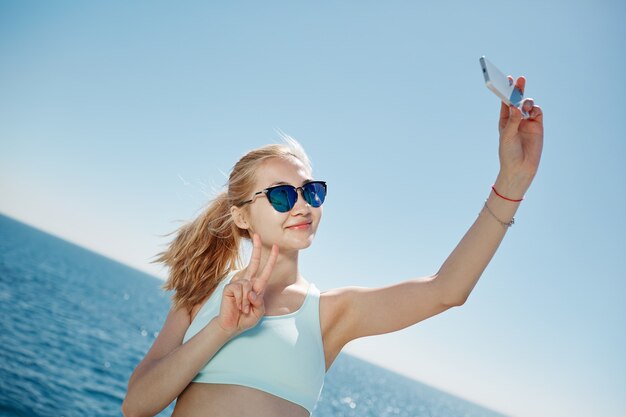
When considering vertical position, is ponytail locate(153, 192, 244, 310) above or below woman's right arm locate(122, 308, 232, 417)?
above

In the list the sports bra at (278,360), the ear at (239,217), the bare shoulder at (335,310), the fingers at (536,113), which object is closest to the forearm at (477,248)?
the fingers at (536,113)

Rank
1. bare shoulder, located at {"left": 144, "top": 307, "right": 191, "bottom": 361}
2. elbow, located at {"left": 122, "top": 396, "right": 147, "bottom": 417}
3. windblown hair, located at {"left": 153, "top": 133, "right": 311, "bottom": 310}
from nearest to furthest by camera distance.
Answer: elbow, located at {"left": 122, "top": 396, "right": 147, "bottom": 417} → bare shoulder, located at {"left": 144, "top": 307, "right": 191, "bottom": 361} → windblown hair, located at {"left": 153, "top": 133, "right": 311, "bottom": 310}

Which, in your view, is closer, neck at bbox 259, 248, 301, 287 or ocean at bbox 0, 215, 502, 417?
neck at bbox 259, 248, 301, 287

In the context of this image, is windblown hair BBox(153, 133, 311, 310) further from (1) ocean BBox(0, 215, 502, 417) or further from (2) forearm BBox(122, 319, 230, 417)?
(2) forearm BBox(122, 319, 230, 417)

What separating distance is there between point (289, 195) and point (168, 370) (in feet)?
3.88

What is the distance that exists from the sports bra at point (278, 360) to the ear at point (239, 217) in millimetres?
890

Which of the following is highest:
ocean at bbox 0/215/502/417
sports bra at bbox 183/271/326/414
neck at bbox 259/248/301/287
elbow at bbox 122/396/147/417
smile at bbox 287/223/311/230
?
smile at bbox 287/223/311/230

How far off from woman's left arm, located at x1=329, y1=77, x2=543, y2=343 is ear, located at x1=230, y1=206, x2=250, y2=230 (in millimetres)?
1232

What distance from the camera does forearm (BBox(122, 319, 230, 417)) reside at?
2.64 metres

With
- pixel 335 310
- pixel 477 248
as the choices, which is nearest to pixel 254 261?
pixel 335 310

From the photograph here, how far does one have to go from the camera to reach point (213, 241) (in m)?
3.93

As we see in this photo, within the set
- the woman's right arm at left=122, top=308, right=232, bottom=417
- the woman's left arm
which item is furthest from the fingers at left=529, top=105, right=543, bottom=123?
the woman's right arm at left=122, top=308, right=232, bottom=417

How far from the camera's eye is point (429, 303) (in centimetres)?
264

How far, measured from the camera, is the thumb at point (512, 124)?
2.61 meters
